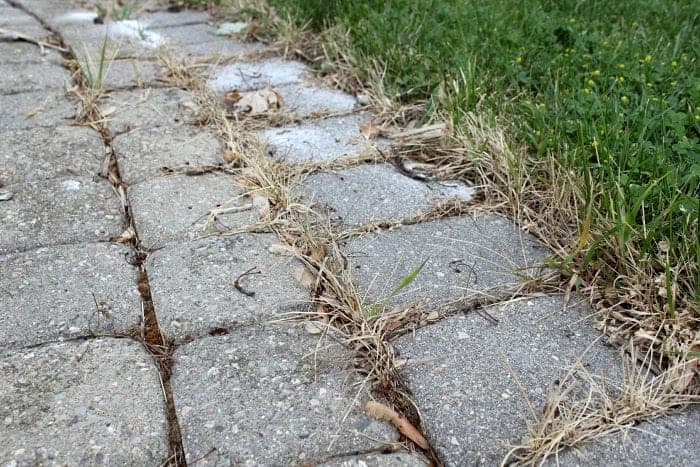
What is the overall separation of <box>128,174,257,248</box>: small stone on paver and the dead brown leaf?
2.30 feet

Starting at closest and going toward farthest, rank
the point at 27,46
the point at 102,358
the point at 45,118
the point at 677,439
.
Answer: the point at 677,439 < the point at 102,358 < the point at 45,118 < the point at 27,46

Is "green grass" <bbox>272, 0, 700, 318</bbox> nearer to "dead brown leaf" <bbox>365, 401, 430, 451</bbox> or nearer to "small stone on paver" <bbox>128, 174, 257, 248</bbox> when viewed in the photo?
"dead brown leaf" <bbox>365, 401, 430, 451</bbox>

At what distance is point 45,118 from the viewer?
7.63 feet

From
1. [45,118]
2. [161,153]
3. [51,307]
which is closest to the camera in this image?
[51,307]

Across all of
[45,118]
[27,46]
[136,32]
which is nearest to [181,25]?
[136,32]

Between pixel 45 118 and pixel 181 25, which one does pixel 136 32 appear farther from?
pixel 45 118

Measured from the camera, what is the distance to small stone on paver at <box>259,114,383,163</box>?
213 cm

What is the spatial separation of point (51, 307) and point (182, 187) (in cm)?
58

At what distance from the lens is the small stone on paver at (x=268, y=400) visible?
115 cm

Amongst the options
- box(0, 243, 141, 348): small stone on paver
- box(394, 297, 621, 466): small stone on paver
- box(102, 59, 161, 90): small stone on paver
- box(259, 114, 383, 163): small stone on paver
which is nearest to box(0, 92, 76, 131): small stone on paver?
box(102, 59, 161, 90): small stone on paver

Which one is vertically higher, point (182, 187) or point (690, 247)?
point (690, 247)

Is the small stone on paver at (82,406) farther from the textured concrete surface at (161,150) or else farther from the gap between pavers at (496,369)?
the textured concrete surface at (161,150)

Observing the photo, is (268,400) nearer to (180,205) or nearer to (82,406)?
(82,406)

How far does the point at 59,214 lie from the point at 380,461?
1.12m
